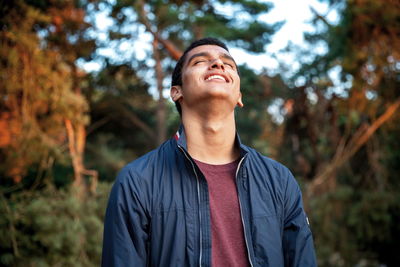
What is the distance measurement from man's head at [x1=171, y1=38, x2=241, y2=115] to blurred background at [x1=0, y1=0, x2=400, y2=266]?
321cm

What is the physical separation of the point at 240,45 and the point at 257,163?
8419 millimetres

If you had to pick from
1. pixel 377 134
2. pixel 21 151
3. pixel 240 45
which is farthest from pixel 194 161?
pixel 240 45

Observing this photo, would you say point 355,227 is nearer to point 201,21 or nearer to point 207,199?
point 201,21

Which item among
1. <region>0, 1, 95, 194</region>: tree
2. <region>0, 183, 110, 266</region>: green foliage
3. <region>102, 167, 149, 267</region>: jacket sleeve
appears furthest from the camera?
<region>0, 1, 95, 194</region>: tree

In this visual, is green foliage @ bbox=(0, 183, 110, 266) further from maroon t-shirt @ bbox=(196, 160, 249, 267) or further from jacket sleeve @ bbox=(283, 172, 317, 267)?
jacket sleeve @ bbox=(283, 172, 317, 267)

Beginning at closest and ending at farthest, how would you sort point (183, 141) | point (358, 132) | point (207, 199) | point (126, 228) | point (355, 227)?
point (126, 228) → point (207, 199) → point (183, 141) → point (358, 132) → point (355, 227)

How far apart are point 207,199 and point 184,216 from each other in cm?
13

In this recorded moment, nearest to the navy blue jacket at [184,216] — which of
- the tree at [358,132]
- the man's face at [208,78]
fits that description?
the man's face at [208,78]

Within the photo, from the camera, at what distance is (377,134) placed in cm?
812

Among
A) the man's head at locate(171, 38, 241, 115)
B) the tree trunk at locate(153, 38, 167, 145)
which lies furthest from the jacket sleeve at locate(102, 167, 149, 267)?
the tree trunk at locate(153, 38, 167, 145)

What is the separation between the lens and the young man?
1665 mm

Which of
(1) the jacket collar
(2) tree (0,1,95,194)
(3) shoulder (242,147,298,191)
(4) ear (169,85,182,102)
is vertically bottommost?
(3) shoulder (242,147,298,191)

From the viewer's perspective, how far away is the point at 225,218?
1.79 m

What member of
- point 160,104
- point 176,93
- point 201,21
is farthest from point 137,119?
point 176,93
